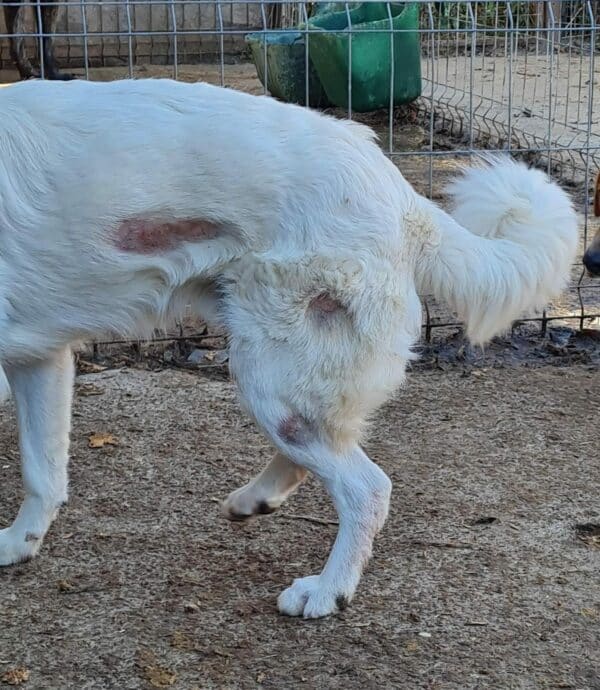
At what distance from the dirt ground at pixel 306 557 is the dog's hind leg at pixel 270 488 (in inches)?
6.2

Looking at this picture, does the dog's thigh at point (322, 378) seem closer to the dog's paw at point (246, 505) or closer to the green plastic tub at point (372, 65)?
the dog's paw at point (246, 505)

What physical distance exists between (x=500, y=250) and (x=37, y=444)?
4.91 feet

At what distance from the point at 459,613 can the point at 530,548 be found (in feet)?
1.57

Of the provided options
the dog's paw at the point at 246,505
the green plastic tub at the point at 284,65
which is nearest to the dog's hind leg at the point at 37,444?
the dog's paw at the point at 246,505

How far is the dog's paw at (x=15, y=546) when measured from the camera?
3285mm

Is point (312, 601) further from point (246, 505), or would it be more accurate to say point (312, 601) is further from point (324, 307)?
point (324, 307)

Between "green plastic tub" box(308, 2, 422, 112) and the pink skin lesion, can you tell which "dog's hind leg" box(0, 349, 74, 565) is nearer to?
the pink skin lesion

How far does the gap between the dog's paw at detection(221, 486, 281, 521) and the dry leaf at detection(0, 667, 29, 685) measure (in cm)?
84

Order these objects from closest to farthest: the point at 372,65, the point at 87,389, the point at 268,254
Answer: the point at 268,254
the point at 87,389
the point at 372,65

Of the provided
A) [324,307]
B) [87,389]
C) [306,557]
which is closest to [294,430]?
[324,307]

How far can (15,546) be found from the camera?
10.8 feet

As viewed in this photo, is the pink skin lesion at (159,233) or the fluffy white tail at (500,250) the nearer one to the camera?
the pink skin lesion at (159,233)

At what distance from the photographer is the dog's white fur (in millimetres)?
2842

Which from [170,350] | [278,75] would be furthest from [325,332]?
[278,75]
